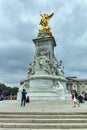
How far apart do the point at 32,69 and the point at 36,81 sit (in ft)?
9.09

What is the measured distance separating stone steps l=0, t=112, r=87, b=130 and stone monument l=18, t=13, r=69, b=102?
14.3 metres

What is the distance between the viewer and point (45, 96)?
28.6m

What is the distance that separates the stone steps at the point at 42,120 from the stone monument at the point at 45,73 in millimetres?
14291

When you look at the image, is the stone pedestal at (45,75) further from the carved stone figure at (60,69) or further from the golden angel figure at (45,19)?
the golden angel figure at (45,19)

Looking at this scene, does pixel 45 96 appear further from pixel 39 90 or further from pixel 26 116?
pixel 26 116

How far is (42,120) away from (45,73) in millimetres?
19671

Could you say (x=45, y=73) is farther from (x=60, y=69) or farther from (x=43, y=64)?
(x=60, y=69)

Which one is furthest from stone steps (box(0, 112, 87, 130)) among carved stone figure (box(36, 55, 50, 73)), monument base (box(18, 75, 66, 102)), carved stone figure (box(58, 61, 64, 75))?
carved stone figure (box(58, 61, 64, 75))

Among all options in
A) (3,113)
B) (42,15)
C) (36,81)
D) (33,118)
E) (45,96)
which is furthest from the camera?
(42,15)

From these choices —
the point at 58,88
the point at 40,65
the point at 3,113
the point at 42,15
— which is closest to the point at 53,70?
the point at 40,65

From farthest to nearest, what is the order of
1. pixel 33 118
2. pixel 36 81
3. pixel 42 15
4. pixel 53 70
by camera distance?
pixel 42 15 → pixel 53 70 → pixel 36 81 → pixel 33 118

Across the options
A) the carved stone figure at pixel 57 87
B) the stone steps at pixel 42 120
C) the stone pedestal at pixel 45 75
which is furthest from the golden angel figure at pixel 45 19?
the stone steps at pixel 42 120

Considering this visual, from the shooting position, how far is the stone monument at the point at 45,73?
29017 mm

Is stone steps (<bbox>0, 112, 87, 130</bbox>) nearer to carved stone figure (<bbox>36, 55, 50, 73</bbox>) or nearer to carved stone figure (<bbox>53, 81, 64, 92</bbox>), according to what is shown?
carved stone figure (<bbox>53, 81, 64, 92</bbox>)
